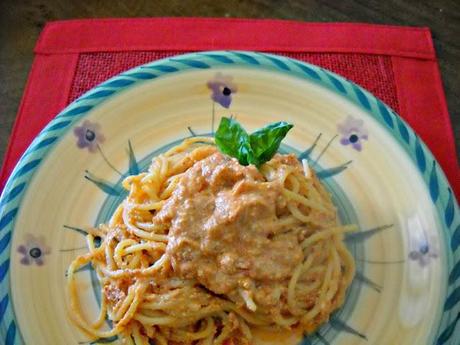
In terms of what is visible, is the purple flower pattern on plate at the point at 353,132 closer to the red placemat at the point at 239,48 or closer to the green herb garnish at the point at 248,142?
the green herb garnish at the point at 248,142

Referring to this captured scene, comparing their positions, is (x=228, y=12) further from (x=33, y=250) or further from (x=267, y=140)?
(x=33, y=250)

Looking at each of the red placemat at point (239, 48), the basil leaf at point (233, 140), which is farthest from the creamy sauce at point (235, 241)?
the red placemat at point (239, 48)

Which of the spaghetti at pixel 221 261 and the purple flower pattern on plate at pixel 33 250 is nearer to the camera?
the spaghetti at pixel 221 261

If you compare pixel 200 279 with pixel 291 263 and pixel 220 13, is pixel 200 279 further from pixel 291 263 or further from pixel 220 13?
pixel 220 13

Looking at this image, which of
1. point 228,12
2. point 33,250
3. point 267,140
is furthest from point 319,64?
point 33,250

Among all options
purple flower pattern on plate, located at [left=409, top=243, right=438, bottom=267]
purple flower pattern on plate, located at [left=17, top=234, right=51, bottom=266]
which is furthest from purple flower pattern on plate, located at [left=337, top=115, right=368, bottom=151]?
purple flower pattern on plate, located at [left=17, top=234, right=51, bottom=266]

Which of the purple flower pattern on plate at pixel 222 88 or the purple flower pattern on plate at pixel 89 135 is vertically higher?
the purple flower pattern on plate at pixel 222 88

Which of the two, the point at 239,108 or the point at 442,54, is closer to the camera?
the point at 239,108

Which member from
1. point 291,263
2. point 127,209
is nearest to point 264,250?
point 291,263
